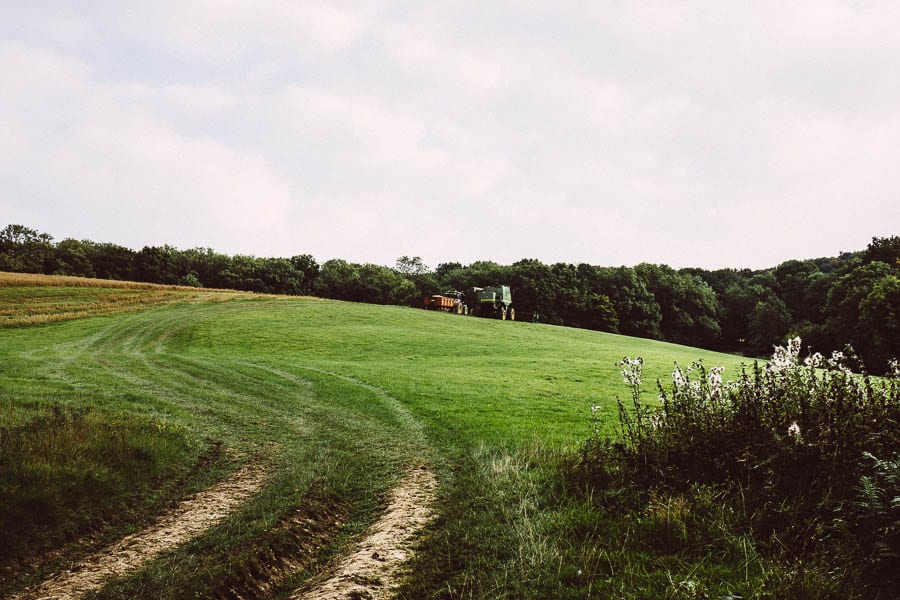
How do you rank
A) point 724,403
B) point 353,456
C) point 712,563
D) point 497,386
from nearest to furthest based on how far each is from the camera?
point 712,563 < point 724,403 < point 353,456 < point 497,386

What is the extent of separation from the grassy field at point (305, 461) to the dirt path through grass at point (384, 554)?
25 cm

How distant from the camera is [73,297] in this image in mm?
52844

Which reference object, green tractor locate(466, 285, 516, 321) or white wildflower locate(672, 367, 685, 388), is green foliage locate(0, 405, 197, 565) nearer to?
white wildflower locate(672, 367, 685, 388)

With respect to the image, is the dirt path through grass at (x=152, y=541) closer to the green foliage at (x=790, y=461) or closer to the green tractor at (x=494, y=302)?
the green foliage at (x=790, y=461)

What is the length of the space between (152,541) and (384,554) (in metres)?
3.03

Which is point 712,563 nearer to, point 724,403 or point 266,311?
point 724,403

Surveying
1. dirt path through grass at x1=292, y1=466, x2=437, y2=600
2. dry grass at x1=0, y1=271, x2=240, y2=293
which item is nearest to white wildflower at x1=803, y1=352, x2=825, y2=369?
dirt path through grass at x1=292, y1=466, x2=437, y2=600

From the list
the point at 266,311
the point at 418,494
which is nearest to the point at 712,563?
the point at 418,494

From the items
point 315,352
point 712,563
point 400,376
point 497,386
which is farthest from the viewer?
point 315,352

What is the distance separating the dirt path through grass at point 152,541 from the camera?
5.32 meters

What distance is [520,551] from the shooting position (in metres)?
5.96

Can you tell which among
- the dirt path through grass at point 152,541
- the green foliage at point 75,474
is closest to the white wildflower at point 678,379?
the dirt path through grass at point 152,541

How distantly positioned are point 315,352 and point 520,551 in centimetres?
Answer: 2972

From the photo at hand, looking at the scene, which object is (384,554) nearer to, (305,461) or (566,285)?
(305,461)
